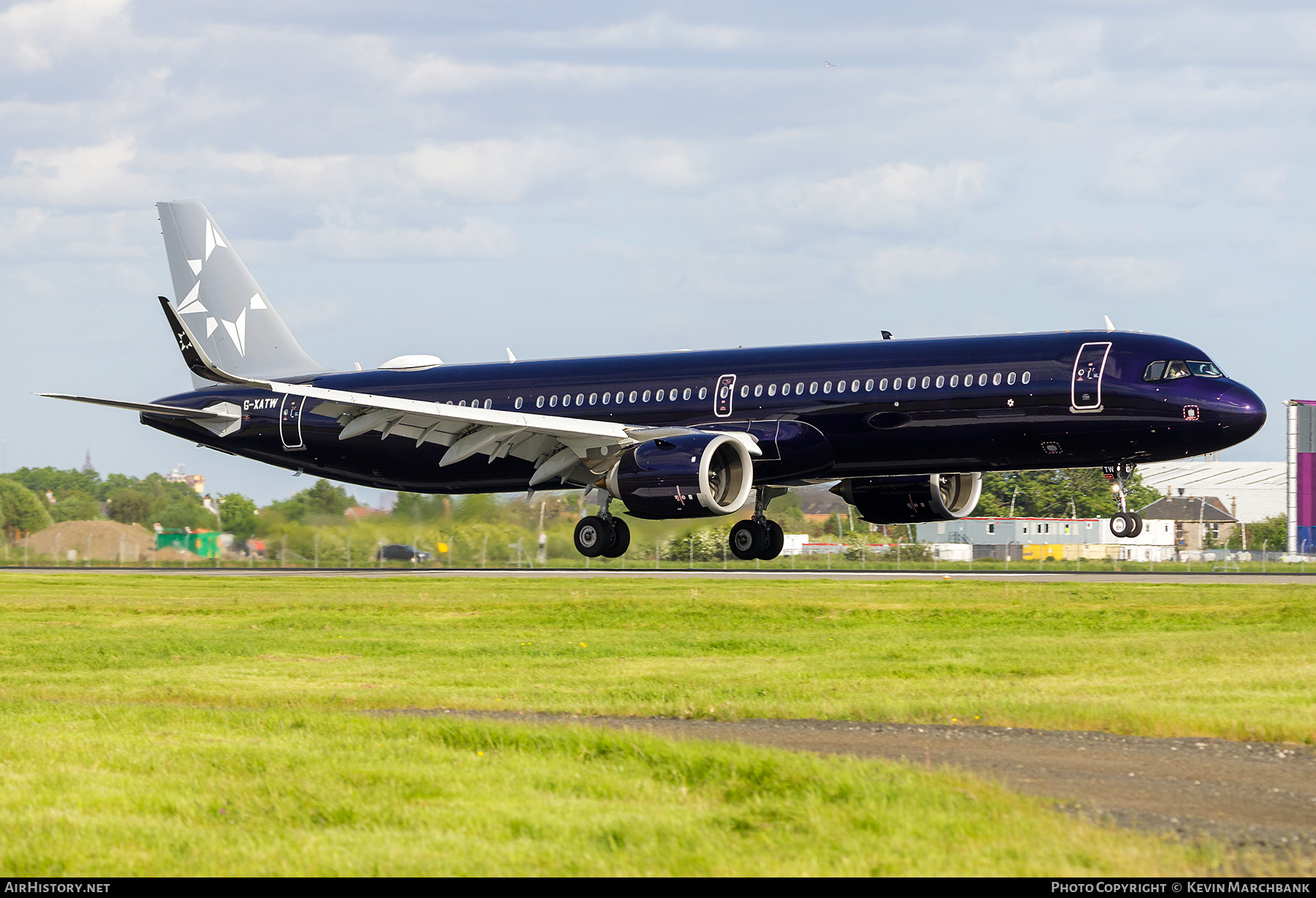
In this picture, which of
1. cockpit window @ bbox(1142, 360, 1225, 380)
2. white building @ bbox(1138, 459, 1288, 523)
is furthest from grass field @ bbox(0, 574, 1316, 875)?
white building @ bbox(1138, 459, 1288, 523)

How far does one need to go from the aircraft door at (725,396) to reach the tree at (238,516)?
28.9 m

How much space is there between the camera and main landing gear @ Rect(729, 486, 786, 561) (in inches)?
1439

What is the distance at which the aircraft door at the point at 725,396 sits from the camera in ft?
111

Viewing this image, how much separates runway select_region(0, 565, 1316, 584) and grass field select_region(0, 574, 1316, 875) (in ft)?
43.3

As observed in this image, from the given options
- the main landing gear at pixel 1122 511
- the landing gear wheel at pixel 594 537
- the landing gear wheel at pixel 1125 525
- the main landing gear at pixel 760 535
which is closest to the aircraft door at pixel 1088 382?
the main landing gear at pixel 1122 511

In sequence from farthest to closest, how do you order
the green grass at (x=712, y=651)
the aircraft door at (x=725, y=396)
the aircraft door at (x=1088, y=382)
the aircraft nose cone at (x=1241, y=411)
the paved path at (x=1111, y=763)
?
the aircraft door at (x=725, y=396)
the aircraft door at (x=1088, y=382)
the aircraft nose cone at (x=1241, y=411)
the green grass at (x=712, y=651)
the paved path at (x=1111, y=763)

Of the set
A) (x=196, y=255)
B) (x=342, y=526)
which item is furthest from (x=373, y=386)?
(x=342, y=526)

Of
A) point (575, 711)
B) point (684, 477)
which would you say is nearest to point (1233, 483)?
point (684, 477)

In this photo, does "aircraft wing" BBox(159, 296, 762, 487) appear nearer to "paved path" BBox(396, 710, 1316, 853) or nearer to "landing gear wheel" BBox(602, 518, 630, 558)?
"landing gear wheel" BBox(602, 518, 630, 558)

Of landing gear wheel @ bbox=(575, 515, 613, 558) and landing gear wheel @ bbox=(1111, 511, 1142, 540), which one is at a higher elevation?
landing gear wheel @ bbox=(1111, 511, 1142, 540)

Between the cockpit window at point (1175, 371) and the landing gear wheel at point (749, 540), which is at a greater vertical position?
the cockpit window at point (1175, 371)

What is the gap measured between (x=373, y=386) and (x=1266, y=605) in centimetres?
2413

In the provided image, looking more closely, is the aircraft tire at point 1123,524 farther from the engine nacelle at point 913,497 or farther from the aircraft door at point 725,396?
the aircraft door at point 725,396

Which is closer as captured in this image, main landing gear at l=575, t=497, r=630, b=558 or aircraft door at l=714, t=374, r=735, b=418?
aircraft door at l=714, t=374, r=735, b=418
